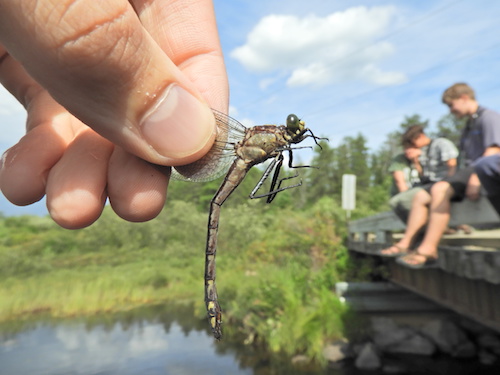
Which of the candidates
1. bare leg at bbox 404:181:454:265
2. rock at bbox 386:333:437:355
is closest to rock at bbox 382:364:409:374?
rock at bbox 386:333:437:355

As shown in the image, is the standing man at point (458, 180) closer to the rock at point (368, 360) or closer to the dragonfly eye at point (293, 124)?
the dragonfly eye at point (293, 124)

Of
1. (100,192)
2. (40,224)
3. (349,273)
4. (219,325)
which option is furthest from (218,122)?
(40,224)

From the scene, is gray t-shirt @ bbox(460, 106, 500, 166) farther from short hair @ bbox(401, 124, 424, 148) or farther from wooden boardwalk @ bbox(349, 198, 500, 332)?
short hair @ bbox(401, 124, 424, 148)

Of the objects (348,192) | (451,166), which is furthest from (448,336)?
(451,166)

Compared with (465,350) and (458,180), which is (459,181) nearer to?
(458,180)

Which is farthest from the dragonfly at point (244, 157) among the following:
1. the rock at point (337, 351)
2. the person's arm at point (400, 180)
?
the rock at point (337, 351)

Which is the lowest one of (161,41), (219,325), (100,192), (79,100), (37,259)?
(37,259)

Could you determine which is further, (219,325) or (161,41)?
(161,41)

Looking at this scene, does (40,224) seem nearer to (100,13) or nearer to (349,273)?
(349,273)
